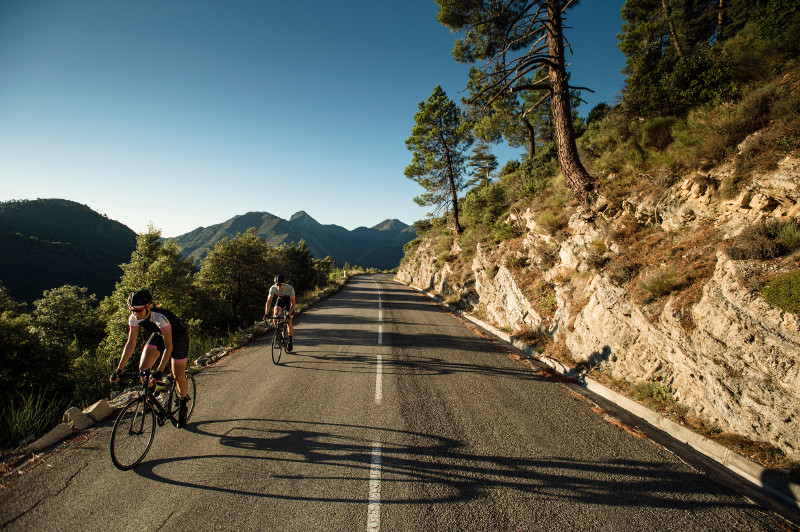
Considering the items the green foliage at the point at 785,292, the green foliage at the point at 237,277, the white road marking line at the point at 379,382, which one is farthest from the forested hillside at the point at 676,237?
the green foliage at the point at 237,277

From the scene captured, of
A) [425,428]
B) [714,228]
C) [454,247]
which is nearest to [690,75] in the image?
[714,228]

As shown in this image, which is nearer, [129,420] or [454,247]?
[129,420]

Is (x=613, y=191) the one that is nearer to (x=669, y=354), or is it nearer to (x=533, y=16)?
(x=669, y=354)

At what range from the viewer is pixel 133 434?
13.0 ft

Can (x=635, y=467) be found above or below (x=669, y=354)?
below

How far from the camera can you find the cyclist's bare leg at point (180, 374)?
4512 mm

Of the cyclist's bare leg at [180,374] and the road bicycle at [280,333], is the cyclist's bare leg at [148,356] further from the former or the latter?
the road bicycle at [280,333]

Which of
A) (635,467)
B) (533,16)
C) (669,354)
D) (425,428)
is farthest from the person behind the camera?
(533,16)

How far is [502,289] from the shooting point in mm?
11367

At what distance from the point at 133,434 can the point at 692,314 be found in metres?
8.90

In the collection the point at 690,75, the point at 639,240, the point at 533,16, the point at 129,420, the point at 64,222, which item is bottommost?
the point at 129,420

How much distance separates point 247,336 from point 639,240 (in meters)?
12.3

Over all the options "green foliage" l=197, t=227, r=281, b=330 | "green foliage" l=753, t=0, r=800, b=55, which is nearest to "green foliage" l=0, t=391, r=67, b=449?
"green foliage" l=197, t=227, r=281, b=330

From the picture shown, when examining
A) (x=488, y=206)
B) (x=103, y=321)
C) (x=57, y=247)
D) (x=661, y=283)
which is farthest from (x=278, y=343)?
(x=57, y=247)
